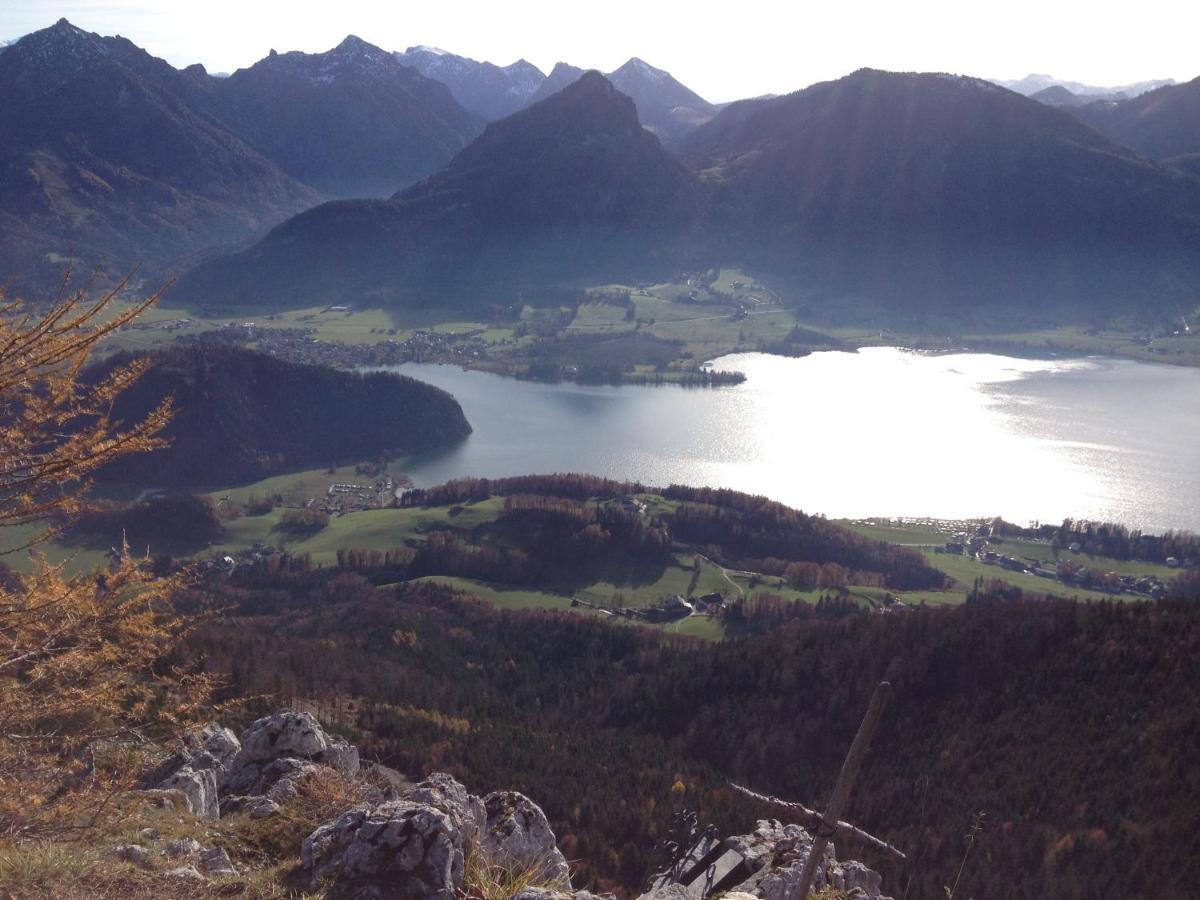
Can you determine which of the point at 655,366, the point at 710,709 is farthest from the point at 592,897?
the point at 655,366

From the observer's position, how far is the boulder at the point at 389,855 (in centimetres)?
923

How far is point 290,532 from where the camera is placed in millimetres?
74125

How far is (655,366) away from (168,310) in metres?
100

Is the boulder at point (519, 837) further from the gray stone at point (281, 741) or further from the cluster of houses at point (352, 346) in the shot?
the cluster of houses at point (352, 346)

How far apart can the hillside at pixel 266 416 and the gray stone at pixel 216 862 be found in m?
92.0

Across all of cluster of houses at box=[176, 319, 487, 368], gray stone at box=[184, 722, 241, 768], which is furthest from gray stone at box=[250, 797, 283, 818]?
cluster of houses at box=[176, 319, 487, 368]

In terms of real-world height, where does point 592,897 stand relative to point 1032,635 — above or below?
above

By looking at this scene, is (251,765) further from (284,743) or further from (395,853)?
(395,853)

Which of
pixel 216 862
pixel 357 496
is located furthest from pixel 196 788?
pixel 357 496

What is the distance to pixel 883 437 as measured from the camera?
103m

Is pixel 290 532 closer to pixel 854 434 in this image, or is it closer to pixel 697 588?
pixel 697 588

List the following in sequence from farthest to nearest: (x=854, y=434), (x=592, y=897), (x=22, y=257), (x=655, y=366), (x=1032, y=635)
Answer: (x=22, y=257) → (x=655, y=366) → (x=854, y=434) → (x=1032, y=635) → (x=592, y=897)

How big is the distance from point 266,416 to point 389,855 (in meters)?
106

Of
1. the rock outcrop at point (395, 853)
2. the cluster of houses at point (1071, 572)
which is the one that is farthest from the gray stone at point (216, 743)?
the cluster of houses at point (1071, 572)
